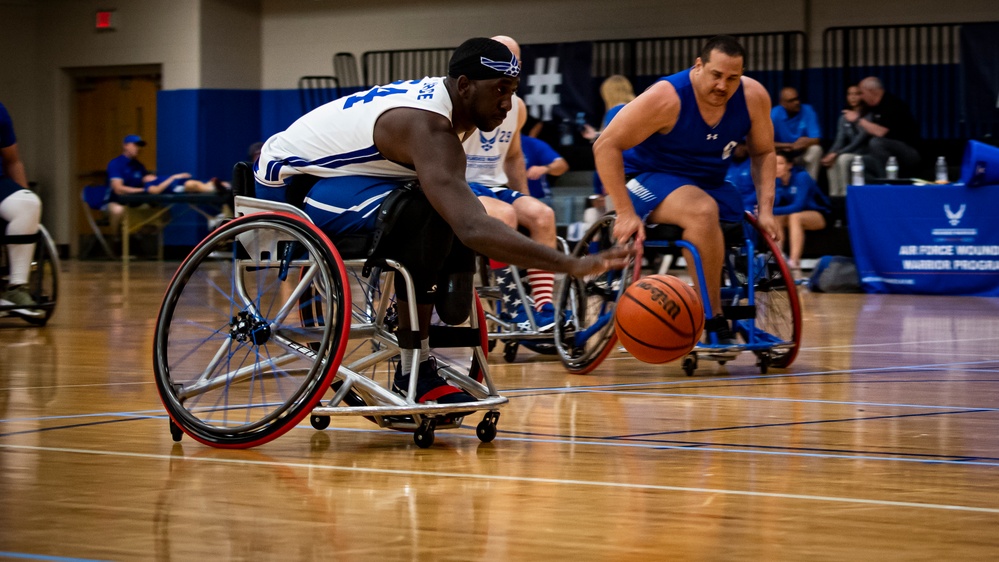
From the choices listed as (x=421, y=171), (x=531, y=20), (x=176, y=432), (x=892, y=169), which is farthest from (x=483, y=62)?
(x=531, y=20)

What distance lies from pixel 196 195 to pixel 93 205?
2166mm

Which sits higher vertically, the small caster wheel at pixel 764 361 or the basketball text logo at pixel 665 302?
the basketball text logo at pixel 665 302

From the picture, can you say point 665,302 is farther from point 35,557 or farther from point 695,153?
point 35,557

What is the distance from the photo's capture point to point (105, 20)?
16.0 metres

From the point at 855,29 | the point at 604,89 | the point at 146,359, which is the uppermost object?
the point at 855,29

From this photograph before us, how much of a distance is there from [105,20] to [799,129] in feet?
29.1

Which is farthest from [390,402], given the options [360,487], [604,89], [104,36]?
[104,36]

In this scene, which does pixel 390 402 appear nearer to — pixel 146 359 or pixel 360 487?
pixel 360 487

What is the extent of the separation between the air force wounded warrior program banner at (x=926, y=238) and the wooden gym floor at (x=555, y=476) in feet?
14.6

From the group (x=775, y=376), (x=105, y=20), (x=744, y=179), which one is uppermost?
(x=105, y=20)

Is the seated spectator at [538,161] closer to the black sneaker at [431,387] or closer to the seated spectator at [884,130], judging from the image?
the black sneaker at [431,387]

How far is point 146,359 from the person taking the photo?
4836mm

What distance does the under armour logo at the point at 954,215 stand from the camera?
28.4ft

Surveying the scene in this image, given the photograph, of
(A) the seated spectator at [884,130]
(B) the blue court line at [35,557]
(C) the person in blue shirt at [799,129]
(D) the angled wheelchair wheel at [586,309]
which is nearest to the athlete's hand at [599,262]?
(B) the blue court line at [35,557]
